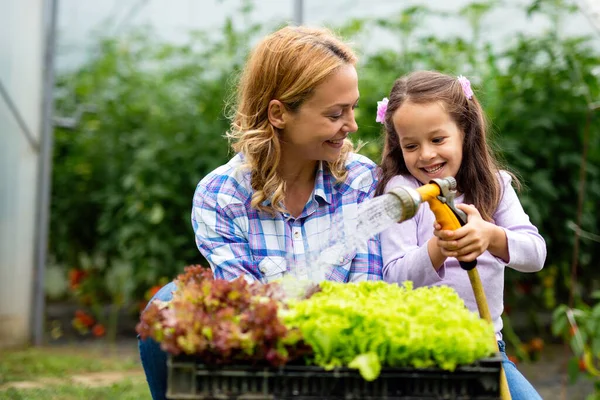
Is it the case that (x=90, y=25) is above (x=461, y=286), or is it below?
above

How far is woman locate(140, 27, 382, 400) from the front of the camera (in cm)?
236

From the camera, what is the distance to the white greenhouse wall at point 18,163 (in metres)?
5.30

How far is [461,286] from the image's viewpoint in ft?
7.71

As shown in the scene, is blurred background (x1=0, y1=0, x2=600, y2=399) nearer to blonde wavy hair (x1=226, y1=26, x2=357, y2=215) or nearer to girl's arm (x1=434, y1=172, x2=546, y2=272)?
girl's arm (x1=434, y1=172, x2=546, y2=272)

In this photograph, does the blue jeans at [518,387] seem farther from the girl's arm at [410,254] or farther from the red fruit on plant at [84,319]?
the red fruit on plant at [84,319]

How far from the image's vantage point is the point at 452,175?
2.34m

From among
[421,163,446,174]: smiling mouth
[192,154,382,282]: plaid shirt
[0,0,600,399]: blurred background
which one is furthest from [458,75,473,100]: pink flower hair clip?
[0,0,600,399]: blurred background

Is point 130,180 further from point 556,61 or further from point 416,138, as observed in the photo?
point 416,138

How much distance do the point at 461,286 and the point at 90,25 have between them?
4.39 metres

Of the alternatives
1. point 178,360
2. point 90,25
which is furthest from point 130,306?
point 178,360

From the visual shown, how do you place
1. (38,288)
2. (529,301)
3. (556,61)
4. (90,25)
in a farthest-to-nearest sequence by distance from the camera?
(90,25) < (38,288) < (529,301) < (556,61)

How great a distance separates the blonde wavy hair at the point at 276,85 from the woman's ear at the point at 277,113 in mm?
16

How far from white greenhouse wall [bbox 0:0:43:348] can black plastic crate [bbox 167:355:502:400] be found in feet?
13.3

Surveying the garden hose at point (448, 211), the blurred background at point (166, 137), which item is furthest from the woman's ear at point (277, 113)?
the blurred background at point (166, 137)
